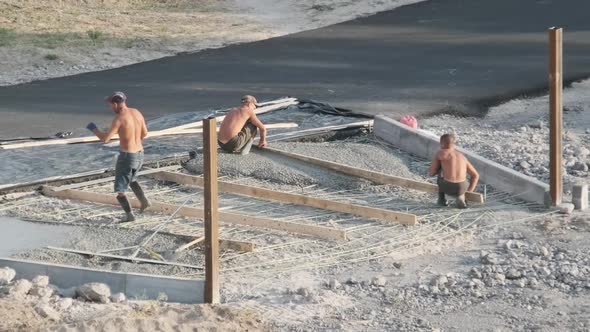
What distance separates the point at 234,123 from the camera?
14555 mm

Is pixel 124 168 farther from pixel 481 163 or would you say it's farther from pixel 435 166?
pixel 481 163

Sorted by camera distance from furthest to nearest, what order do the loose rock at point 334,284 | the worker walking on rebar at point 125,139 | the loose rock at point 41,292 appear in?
1. the worker walking on rebar at point 125,139
2. the loose rock at point 334,284
3. the loose rock at point 41,292

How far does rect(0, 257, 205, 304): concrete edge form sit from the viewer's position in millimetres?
10492

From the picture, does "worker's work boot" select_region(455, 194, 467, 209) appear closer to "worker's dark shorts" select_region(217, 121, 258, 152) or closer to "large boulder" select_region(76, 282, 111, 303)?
"worker's dark shorts" select_region(217, 121, 258, 152)

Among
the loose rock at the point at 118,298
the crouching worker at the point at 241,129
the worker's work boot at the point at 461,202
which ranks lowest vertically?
the loose rock at the point at 118,298

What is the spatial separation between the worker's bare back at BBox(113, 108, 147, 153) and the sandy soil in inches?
345

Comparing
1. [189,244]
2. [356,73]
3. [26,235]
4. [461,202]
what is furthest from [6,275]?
[356,73]

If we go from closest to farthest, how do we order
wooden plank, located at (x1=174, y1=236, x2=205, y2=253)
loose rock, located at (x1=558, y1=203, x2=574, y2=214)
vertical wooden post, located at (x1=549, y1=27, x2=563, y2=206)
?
wooden plank, located at (x1=174, y1=236, x2=205, y2=253), vertical wooden post, located at (x1=549, y1=27, x2=563, y2=206), loose rock, located at (x1=558, y1=203, x2=574, y2=214)

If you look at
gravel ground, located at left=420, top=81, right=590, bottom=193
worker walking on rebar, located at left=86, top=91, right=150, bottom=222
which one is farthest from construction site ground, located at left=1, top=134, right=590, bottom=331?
gravel ground, located at left=420, top=81, right=590, bottom=193

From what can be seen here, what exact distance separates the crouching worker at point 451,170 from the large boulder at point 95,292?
419 centimetres

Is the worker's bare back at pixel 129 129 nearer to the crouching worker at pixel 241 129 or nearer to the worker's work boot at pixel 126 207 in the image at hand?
the worker's work boot at pixel 126 207

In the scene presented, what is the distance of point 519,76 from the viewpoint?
67.4 ft

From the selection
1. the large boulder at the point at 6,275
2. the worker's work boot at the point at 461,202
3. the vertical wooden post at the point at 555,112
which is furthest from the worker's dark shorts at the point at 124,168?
the vertical wooden post at the point at 555,112

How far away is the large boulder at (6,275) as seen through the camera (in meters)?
10.9
